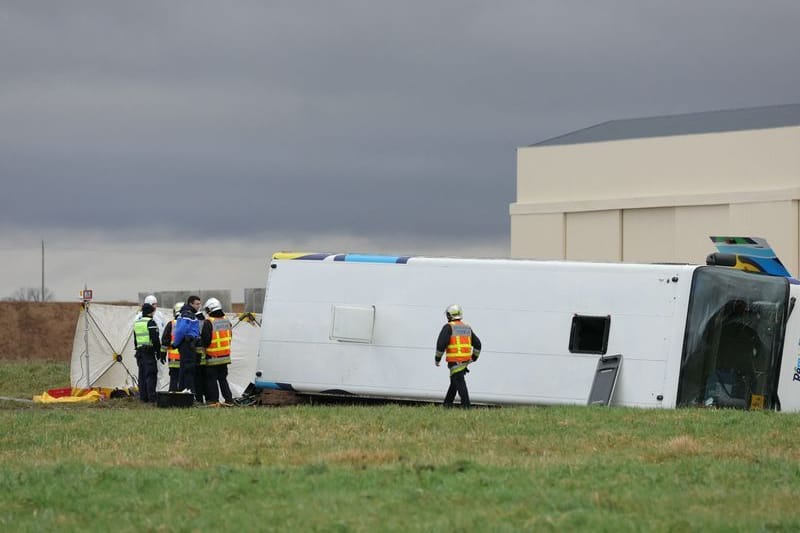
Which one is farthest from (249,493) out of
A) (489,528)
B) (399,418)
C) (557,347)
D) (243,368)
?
(243,368)

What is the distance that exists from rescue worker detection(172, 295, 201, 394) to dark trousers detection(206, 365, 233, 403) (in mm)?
304

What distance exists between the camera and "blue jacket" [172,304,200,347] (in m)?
25.1

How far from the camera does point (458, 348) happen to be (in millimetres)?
21750

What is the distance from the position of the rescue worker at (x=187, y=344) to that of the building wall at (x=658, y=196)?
2568cm

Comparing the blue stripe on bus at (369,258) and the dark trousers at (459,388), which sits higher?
the blue stripe on bus at (369,258)

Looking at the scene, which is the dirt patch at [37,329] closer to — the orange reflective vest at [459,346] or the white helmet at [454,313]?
the white helmet at [454,313]

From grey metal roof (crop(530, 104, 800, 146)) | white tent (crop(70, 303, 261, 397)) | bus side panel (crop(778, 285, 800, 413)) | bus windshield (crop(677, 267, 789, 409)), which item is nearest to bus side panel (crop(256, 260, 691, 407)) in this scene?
bus windshield (crop(677, 267, 789, 409))

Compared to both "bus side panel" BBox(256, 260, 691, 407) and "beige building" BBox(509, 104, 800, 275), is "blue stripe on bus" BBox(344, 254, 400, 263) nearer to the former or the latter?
"bus side panel" BBox(256, 260, 691, 407)

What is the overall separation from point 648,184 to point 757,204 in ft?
14.9

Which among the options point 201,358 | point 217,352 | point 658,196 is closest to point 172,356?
point 201,358

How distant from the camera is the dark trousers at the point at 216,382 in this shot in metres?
25.2

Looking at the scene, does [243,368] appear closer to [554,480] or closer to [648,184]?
[554,480]

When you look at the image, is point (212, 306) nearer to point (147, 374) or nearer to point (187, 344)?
point (187, 344)

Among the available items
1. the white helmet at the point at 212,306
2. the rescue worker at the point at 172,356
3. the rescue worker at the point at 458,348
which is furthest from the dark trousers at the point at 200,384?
the rescue worker at the point at 458,348
